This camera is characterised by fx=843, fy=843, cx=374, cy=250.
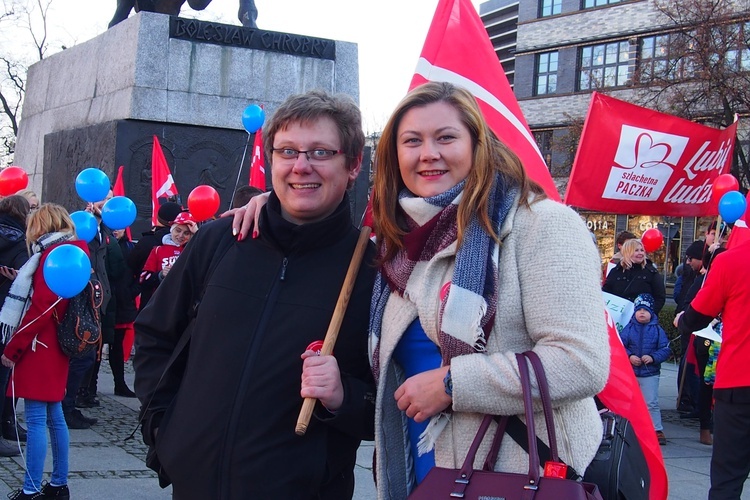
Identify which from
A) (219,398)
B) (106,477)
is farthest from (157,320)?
(106,477)

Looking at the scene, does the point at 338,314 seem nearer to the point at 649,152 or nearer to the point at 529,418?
the point at 529,418

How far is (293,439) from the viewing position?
2.35 meters

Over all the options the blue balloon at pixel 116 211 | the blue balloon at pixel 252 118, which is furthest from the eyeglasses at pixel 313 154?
the blue balloon at pixel 252 118

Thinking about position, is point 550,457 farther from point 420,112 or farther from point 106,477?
point 106,477

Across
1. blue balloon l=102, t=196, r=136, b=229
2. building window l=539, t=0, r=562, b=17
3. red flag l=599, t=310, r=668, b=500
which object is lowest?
red flag l=599, t=310, r=668, b=500

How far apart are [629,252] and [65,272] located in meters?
5.79

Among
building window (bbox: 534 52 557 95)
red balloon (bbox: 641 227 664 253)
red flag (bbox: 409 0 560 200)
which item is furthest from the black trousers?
building window (bbox: 534 52 557 95)

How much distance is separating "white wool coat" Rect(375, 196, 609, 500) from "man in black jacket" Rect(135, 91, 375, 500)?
376 millimetres

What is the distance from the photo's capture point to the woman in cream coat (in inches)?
76.8

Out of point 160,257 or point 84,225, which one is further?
point 160,257

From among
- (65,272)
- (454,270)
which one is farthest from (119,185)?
(454,270)

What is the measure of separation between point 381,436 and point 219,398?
1.53 ft

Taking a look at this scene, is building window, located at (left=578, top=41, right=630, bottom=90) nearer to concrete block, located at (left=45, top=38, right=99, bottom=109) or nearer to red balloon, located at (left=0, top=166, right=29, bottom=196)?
concrete block, located at (left=45, top=38, right=99, bottom=109)

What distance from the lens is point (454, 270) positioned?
2043 mm
